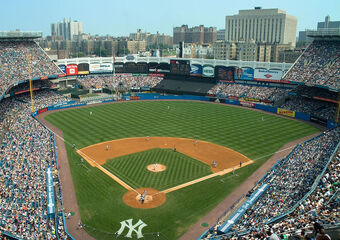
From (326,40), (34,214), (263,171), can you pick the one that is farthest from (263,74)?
(34,214)

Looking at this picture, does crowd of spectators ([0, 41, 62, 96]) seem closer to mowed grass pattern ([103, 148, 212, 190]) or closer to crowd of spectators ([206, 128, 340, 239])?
mowed grass pattern ([103, 148, 212, 190])

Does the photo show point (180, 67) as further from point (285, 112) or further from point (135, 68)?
point (285, 112)

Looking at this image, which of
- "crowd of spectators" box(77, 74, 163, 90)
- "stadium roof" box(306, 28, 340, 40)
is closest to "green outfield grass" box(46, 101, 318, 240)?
"crowd of spectators" box(77, 74, 163, 90)

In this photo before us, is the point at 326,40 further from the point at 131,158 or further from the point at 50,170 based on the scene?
the point at 50,170

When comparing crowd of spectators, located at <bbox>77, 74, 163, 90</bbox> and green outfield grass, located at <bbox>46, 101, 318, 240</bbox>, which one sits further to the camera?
crowd of spectators, located at <bbox>77, 74, 163, 90</bbox>

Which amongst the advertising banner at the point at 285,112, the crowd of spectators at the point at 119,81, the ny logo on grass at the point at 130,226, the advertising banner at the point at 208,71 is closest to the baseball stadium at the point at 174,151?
the ny logo on grass at the point at 130,226

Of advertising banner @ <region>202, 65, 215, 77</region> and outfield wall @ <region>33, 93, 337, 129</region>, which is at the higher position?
advertising banner @ <region>202, 65, 215, 77</region>

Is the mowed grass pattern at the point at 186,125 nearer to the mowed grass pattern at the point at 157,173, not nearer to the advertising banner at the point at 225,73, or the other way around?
the mowed grass pattern at the point at 157,173
